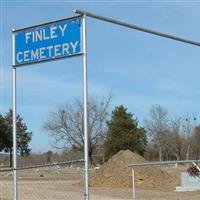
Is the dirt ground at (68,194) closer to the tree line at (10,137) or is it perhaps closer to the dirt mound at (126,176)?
the dirt mound at (126,176)

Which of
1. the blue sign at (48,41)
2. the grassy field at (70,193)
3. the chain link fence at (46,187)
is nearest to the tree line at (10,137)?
the chain link fence at (46,187)

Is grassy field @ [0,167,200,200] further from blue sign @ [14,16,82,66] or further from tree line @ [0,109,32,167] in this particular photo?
tree line @ [0,109,32,167]

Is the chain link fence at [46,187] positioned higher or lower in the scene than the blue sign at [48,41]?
lower

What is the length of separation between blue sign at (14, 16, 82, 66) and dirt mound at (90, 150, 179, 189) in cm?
2819

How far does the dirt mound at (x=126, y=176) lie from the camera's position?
126 feet

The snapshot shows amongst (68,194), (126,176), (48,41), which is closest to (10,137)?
(126,176)

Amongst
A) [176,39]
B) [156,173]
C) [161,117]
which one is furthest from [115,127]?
[176,39]

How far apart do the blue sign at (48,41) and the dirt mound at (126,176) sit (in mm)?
28190

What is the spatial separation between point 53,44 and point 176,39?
4.04 meters

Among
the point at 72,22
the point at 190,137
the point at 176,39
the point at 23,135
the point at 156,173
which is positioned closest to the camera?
the point at 72,22

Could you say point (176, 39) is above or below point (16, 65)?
above

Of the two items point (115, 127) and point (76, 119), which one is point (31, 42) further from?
point (76, 119)

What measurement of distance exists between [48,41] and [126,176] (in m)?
30.3

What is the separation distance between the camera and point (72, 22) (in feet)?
30.3
